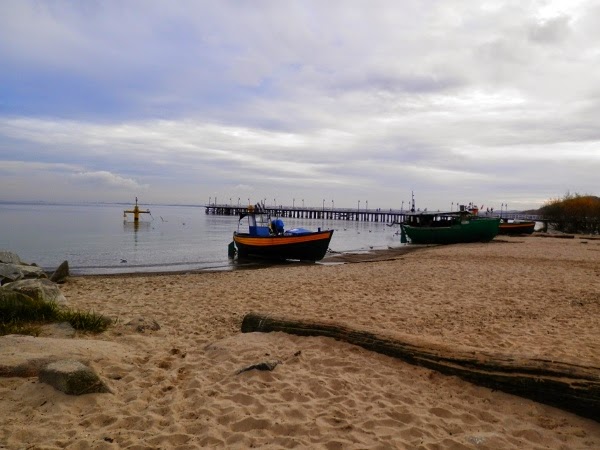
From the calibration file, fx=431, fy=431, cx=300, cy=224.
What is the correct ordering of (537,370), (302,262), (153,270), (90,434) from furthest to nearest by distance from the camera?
(302,262) → (153,270) → (537,370) → (90,434)

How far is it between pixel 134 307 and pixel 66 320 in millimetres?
2139

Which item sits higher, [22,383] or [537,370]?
[537,370]

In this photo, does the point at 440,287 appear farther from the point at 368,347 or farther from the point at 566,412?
the point at 566,412

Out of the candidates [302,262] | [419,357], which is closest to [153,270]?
[302,262]

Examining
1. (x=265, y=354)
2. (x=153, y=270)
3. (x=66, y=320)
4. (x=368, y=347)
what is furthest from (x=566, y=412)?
(x=153, y=270)

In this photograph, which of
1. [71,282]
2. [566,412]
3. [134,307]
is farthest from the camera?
[71,282]

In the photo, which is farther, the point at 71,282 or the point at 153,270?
the point at 153,270

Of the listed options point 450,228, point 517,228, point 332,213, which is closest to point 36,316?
point 450,228

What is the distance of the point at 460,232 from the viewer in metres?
30.9

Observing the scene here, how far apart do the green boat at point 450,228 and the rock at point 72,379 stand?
29287 mm

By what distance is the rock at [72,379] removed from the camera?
4.37 m

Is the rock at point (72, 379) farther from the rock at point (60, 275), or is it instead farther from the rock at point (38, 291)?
the rock at point (60, 275)

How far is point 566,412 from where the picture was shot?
13.3 ft

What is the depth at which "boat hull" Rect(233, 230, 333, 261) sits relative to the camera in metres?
21.8
